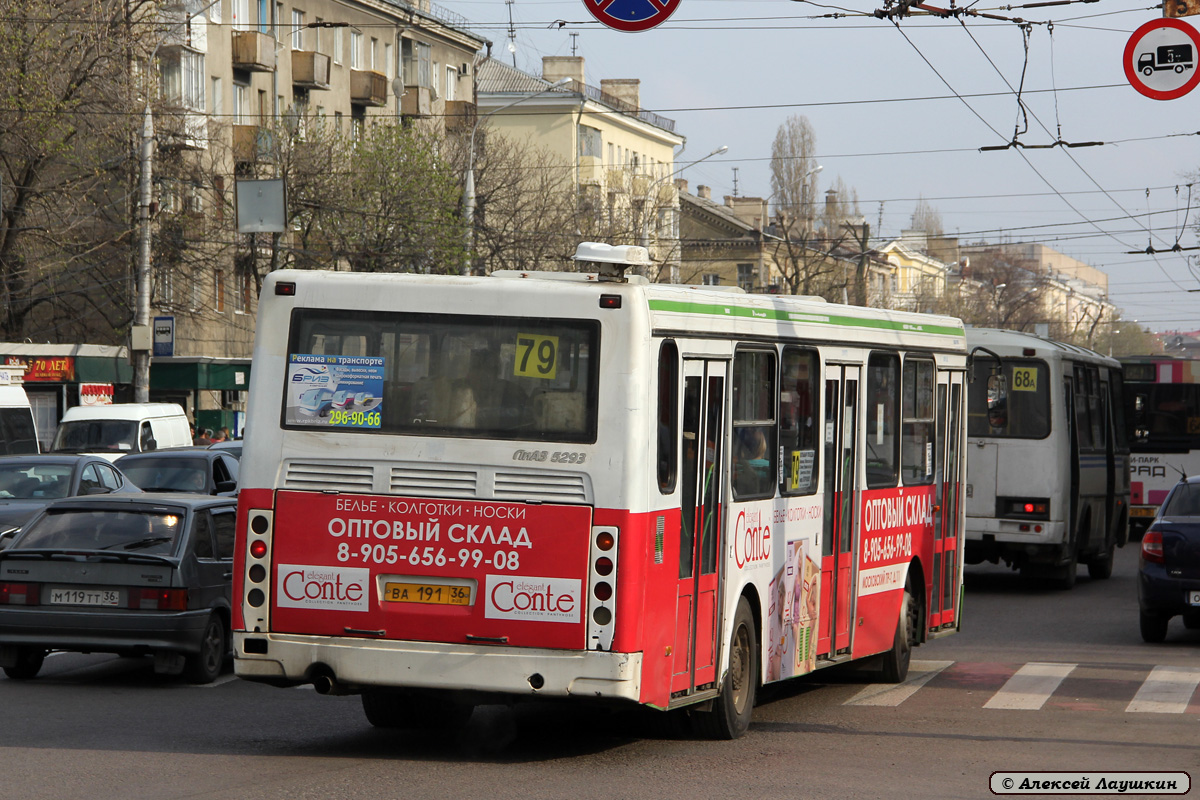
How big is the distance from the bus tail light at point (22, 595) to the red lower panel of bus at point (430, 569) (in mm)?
3741

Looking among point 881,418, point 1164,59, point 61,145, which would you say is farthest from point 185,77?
point 881,418

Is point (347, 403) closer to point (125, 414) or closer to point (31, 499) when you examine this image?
point (31, 499)

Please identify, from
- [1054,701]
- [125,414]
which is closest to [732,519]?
[1054,701]

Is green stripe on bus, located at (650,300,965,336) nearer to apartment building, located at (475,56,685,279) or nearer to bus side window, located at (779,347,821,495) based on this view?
bus side window, located at (779,347,821,495)

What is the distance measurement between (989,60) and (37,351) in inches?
910

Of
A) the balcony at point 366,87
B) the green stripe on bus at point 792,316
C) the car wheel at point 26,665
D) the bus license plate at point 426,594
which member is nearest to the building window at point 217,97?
the balcony at point 366,87

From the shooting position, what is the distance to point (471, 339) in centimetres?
912

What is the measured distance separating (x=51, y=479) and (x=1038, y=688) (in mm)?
10687

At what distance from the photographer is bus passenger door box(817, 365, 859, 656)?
11.8m

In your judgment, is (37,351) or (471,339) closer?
(471,339)

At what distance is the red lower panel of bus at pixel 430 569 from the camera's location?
880cm

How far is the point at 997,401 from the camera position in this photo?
22.0 m

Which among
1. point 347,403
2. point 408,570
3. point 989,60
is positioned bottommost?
point 408,570

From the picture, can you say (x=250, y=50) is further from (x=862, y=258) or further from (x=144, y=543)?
(x=144, y=543)
